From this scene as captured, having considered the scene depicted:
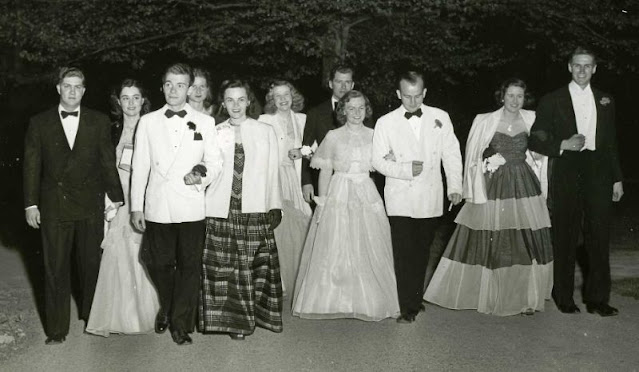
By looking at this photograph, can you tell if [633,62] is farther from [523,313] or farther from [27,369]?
[27,369]

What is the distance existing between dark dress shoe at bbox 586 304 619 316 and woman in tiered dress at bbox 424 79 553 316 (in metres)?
0.38

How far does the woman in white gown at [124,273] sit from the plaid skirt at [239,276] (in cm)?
52

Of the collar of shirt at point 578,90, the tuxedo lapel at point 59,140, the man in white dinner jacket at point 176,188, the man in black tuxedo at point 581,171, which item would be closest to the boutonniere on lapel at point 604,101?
the man in black tuxedo at point 581,171

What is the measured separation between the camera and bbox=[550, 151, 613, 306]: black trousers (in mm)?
7348

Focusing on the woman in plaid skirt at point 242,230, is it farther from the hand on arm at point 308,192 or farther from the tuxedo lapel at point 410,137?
the hand on arm at point 308,192

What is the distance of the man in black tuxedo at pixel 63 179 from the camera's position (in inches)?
251

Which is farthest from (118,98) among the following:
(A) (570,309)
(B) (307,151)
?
(A) (570,309)

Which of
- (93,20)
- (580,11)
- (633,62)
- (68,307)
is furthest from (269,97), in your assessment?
(633,62)

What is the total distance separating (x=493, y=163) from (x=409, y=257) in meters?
1.13

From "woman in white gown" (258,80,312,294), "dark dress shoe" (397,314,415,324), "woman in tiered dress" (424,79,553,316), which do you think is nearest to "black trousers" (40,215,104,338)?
"woman in white gown" (258,80,312,294)

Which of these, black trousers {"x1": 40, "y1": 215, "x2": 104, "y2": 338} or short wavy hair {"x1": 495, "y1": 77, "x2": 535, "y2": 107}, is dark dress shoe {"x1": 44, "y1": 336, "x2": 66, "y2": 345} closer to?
black trousers {"x1": 40, "y1": 215, "x2": 104, "y2": 338}

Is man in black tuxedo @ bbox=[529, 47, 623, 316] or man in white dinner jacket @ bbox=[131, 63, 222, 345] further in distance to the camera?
man in black tuxedo @ bbox=[529, 47, 623, 316]

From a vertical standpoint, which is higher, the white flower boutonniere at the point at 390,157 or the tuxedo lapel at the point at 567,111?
the tuxedo lapel at the point at 567,111

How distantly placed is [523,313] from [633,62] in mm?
8975
